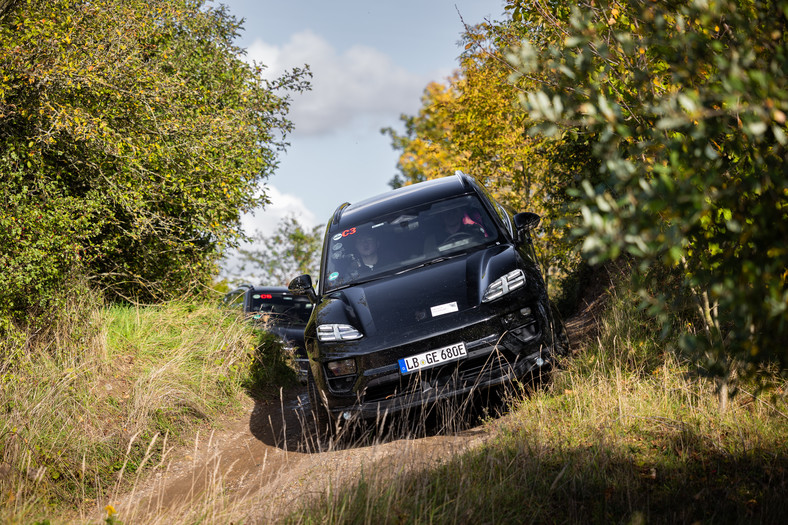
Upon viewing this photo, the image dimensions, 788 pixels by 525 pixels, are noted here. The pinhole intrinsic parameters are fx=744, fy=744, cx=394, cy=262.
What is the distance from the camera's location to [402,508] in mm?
4008

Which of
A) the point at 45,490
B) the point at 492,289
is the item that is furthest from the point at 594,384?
the point at 45,490

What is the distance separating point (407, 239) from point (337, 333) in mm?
1433

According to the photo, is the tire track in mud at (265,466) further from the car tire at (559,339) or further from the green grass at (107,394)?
the car tire at (559,339)

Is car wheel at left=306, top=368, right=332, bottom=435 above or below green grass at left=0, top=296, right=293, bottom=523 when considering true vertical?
below

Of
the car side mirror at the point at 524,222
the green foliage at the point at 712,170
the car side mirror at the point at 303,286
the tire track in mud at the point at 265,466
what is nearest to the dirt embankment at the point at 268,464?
the tire track in mud at the point at 265,466

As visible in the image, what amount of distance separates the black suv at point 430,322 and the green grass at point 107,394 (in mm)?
1487

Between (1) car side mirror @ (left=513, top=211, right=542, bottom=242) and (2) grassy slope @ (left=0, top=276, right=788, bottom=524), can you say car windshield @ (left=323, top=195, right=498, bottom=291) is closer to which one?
(1) car side mirror @ (left=513, top=211, right=542, bottom=242)

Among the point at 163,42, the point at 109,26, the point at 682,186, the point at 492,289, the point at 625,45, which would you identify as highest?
the point at 163,42

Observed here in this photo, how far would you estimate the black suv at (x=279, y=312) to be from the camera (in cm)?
1077

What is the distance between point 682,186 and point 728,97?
0.94 feet

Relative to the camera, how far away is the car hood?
227 inches

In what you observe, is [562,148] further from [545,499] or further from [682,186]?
[682,186]

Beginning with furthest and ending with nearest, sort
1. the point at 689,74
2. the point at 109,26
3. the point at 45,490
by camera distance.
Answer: the point at 109,26
the point at 45,490
the point at 689,74

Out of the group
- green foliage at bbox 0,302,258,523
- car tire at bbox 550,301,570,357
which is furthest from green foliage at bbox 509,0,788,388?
green foliage at bbox 0,302,258,523
